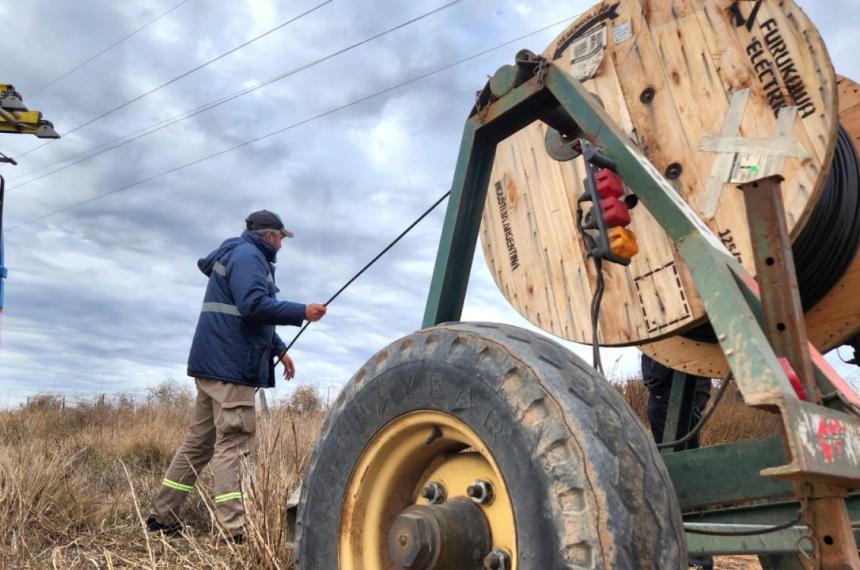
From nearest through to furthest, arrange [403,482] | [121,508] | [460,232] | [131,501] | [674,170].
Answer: [403,482]
[460,232]
[674,170]
[121,508]
[131,501]

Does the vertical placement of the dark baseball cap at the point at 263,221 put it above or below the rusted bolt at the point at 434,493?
above

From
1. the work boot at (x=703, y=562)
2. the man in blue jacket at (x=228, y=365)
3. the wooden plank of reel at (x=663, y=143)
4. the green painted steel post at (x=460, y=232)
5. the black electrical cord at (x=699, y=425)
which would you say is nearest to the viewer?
the black electrical cord at (x=699, y=425)

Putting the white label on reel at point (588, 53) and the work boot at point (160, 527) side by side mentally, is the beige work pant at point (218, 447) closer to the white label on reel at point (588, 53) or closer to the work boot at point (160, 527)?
the work boot at point (160, 527)

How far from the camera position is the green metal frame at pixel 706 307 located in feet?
4.80

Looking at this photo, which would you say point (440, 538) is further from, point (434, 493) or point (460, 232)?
point (460, 232)

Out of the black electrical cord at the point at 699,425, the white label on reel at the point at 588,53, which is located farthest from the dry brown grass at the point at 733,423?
the black electrical cord at the point at 699,425

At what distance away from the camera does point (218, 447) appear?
495 cm

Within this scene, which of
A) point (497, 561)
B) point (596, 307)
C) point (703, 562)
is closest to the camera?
point (497, 561)

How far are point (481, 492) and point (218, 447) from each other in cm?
359

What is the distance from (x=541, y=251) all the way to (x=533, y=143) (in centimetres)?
55

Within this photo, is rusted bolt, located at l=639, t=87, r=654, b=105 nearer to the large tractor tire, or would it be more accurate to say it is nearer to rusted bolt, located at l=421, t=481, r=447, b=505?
the large tractor tire

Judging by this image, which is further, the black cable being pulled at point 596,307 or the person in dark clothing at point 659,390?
the person in dark clothing at point 659,390

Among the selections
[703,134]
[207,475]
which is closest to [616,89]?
[703,134]

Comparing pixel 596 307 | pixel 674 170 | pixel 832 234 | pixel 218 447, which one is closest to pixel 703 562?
pixel 832 234
